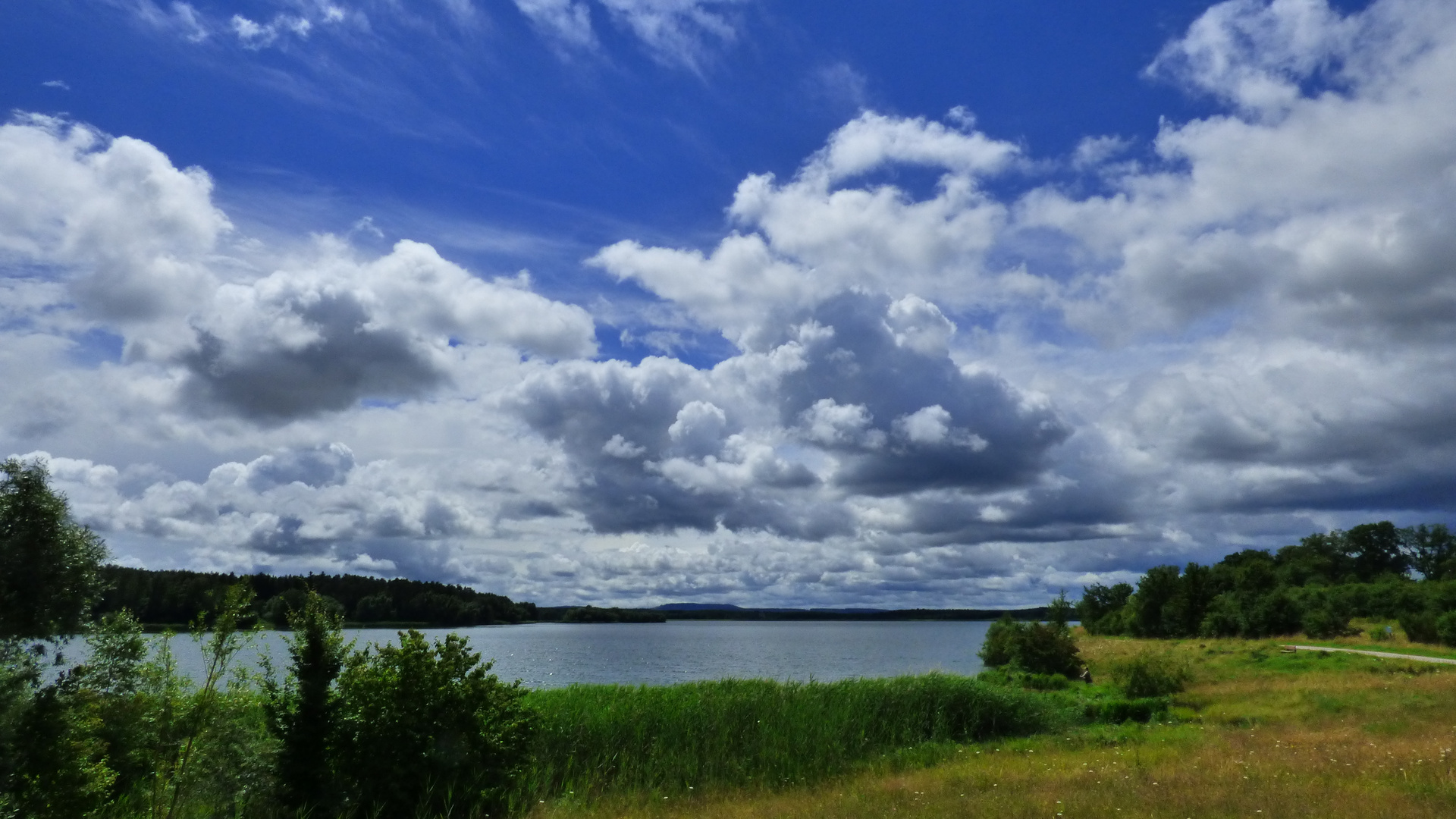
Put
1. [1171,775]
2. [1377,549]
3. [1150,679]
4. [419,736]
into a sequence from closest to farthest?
[419,736] → [1171,775] → [1150,679] → [1377,549]

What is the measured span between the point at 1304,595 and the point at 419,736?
3413 inches

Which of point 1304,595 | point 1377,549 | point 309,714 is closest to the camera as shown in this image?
point 309,714

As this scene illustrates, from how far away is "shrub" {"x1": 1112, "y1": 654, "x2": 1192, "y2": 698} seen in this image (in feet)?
114

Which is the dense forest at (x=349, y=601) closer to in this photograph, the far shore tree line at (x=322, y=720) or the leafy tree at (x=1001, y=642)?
the far shore tree line at (x=322, y=720)

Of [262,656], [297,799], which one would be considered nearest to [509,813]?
[297,799]

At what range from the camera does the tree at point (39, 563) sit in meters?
10.5

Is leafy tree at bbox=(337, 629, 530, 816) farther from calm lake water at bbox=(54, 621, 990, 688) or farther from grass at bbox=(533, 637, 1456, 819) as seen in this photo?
calm lake water at bbox=(54, 621, 990, 688)

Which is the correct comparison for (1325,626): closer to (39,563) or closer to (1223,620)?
(1223,620)

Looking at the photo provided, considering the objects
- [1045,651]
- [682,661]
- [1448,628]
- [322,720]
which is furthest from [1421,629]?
[322,720]

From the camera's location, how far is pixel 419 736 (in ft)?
45.8

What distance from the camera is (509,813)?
1417 centimetres

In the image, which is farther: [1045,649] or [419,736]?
[1045,649]

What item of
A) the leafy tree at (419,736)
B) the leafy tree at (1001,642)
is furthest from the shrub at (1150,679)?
the leafy tree at (419,736)

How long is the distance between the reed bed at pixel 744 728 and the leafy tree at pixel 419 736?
1415 millimetres
